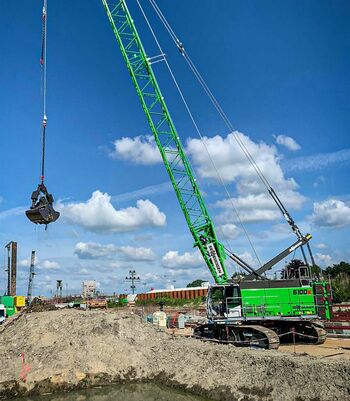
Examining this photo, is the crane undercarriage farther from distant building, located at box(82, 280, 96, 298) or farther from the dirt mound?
distant building, located at box(82, 280, 96, 298)

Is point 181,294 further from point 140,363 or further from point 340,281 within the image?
point 140,363

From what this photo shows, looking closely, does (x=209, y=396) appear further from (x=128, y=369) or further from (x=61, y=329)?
(x=61, y=329)

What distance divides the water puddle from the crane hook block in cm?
693

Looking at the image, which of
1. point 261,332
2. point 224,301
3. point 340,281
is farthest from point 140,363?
point 340,281

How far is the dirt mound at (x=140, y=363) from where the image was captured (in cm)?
1321

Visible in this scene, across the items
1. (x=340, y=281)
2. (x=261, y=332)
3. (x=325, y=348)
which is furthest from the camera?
(x=340, y=281)

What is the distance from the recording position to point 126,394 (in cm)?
1647

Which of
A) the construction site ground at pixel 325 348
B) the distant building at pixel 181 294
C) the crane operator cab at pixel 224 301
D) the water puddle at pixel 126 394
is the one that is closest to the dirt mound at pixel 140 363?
the water puddle at pixel 126 394

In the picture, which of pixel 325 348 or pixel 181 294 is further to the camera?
pixel 181 294

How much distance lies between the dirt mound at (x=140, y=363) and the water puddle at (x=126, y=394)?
0.35 meters

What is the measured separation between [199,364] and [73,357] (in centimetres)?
534

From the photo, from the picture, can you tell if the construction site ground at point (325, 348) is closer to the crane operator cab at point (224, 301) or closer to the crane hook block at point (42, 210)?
the crane operator cab at point (224, 301)

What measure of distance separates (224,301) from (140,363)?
19.5ft

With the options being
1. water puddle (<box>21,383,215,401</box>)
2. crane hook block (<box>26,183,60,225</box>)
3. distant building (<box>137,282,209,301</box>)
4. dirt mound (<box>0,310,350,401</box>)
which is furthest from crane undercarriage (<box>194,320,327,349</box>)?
distant building (<box>137,282,209,301</box>)
